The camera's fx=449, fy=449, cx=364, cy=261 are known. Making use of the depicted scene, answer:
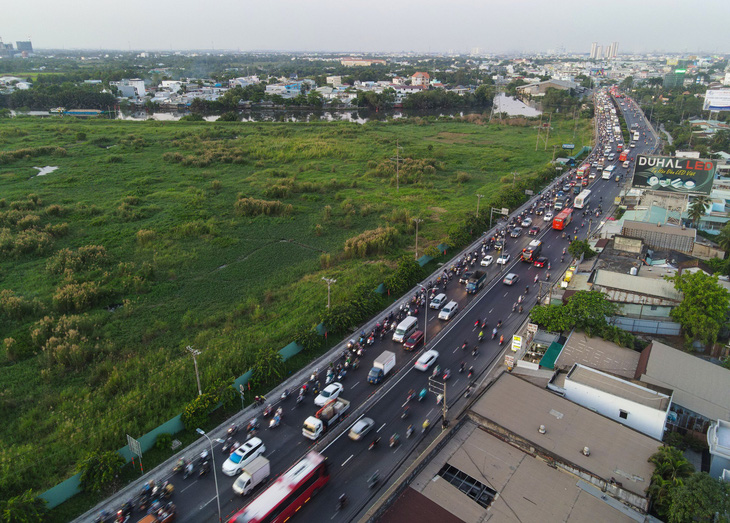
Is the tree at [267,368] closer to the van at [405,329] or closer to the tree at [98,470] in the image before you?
the tree at [98,470]

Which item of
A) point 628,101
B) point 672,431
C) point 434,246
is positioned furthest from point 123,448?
point 628,101

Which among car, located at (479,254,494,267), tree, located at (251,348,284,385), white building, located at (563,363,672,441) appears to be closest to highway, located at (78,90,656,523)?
tree, located at (251,348,284,385)

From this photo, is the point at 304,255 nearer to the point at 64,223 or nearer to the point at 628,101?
the point at 64,223

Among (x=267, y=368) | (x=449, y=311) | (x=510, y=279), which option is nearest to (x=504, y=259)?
(x=510, y=279)

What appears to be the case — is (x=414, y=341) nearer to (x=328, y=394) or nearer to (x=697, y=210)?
(x=328, y=394)

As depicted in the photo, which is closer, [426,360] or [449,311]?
[426,360]
